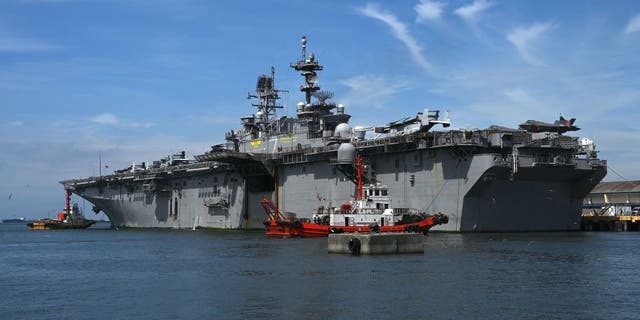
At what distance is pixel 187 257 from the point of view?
3403 centimetres

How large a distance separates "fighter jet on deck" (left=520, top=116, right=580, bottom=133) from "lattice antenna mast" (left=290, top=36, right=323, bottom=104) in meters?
19.0

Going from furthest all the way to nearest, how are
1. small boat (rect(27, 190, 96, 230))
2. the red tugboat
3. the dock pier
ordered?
small boat (rect(27, 190, 96, 230))
the dock pier
the red tugboat

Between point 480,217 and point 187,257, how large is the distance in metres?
17.5

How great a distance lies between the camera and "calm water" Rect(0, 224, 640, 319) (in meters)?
18.2

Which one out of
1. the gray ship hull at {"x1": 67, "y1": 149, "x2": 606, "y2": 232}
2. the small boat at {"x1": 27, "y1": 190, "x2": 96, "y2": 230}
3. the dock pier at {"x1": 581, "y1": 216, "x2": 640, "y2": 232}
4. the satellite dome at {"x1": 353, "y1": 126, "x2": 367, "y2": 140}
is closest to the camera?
the gray ship hull at {"x1": 67, "y1": 149, "x2": 606, "y2": 232}

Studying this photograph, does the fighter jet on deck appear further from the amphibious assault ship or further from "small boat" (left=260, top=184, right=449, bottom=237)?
"small boat" (left=260, top=184, right=449, bottom=237)

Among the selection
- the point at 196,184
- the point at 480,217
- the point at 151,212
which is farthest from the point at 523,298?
the point at 151,212

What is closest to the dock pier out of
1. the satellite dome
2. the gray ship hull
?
the gray ship hull

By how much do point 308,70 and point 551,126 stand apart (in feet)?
69.1

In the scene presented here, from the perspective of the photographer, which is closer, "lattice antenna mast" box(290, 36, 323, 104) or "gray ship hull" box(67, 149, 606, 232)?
"gray ship hull" box(67, 149, 606, 232)

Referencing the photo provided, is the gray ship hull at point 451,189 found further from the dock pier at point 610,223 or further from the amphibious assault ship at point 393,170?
the dock pier at point 610,223

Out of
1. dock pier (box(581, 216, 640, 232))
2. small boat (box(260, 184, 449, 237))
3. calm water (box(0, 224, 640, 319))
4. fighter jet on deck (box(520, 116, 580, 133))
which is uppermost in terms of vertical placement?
fighter jet on deck (box(520, 116, 580, 133))

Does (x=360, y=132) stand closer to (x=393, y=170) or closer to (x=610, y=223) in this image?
(x=393, y=170)

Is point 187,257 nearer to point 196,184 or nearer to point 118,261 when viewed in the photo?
point 118,261
